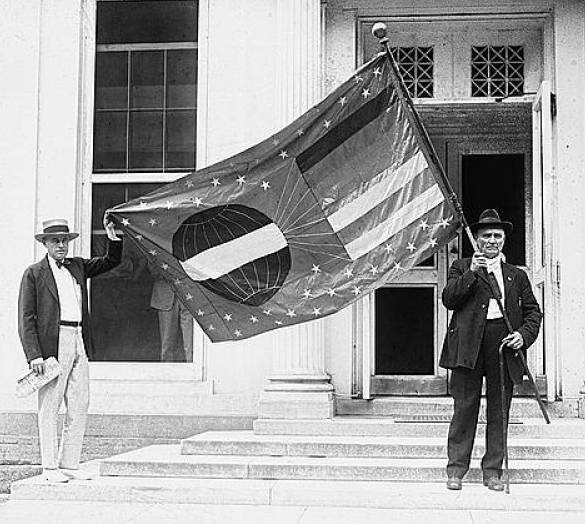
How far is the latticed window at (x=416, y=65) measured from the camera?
11938 mm

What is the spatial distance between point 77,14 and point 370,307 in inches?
168

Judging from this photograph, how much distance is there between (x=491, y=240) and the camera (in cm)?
863

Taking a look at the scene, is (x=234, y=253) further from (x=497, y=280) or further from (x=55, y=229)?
(x=497, y=280)

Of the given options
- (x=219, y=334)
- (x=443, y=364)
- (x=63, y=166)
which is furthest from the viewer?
(x=63, y=166)

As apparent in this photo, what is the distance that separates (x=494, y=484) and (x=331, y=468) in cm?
130

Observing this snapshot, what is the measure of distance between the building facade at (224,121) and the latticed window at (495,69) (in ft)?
0.05

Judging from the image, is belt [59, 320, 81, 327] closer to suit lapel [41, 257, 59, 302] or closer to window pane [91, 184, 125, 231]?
suit lapel [41, 257, 59, 302]

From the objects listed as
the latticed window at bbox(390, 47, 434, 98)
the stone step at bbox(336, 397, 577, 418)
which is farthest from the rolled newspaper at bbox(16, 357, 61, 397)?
the latticed window at bbox(390, 47, 434, 98)

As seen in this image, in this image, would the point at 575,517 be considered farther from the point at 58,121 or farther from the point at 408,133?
the point at 58,121

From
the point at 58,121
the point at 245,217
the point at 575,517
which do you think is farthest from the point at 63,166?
the point at 575,517

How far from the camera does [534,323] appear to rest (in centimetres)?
862

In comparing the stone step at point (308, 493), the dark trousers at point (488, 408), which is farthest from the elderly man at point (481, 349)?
the stone step at point (308, 493)

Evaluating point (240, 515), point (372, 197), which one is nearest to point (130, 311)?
point (372, 197)

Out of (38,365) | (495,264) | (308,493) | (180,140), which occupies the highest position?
(180,140)
